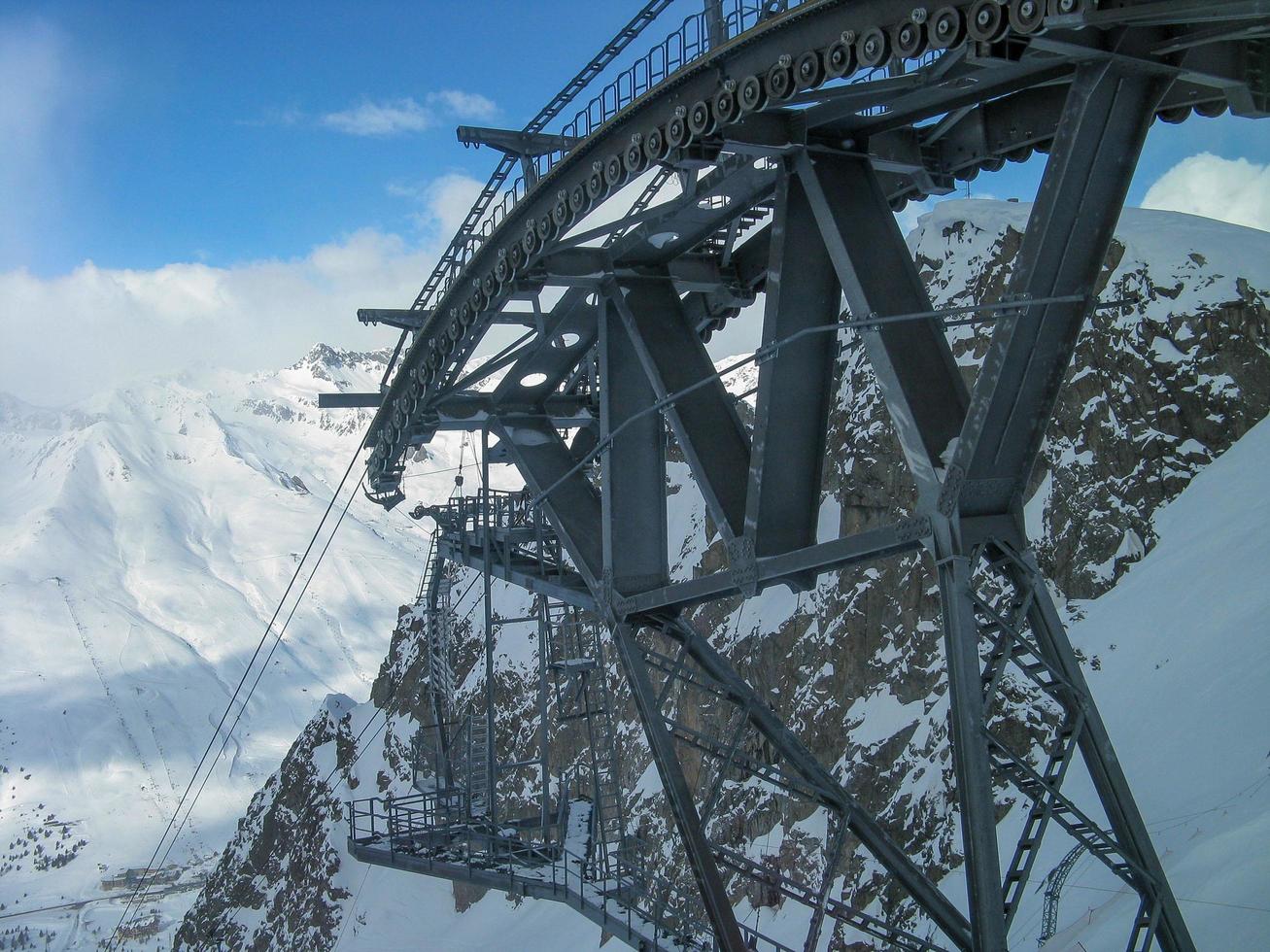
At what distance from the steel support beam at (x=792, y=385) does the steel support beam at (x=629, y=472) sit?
9.01 feet

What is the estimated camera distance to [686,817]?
11.9 metres

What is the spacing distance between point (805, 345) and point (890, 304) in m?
1.26

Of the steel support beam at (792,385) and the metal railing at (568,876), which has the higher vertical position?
the steel support beam at (792,385)

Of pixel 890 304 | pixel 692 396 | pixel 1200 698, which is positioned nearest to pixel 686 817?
pixel 692 396

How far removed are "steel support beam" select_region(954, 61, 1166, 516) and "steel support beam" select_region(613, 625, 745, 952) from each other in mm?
4483

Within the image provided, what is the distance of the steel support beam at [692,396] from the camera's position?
12.0 m

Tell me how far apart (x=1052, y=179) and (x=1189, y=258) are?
1055 inches

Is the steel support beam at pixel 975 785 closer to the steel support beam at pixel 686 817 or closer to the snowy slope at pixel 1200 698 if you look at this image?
the steel support beam at pixel 686 817

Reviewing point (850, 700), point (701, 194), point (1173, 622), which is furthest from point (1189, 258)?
point (701, 194)

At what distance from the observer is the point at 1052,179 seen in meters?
8.00

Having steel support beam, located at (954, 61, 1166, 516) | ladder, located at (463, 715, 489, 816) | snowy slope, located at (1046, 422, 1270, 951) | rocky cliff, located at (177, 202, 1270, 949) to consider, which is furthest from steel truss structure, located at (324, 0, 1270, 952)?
rocky cliff, located at (177, 202, 1270, 949)

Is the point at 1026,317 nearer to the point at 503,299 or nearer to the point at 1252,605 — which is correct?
the point at 503,299

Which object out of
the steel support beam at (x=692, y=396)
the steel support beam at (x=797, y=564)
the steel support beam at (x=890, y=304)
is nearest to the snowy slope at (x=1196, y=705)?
the steel support beam at (x=797, y=564)

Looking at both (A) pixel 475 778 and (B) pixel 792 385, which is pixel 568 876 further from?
(B) pixel 792 385
